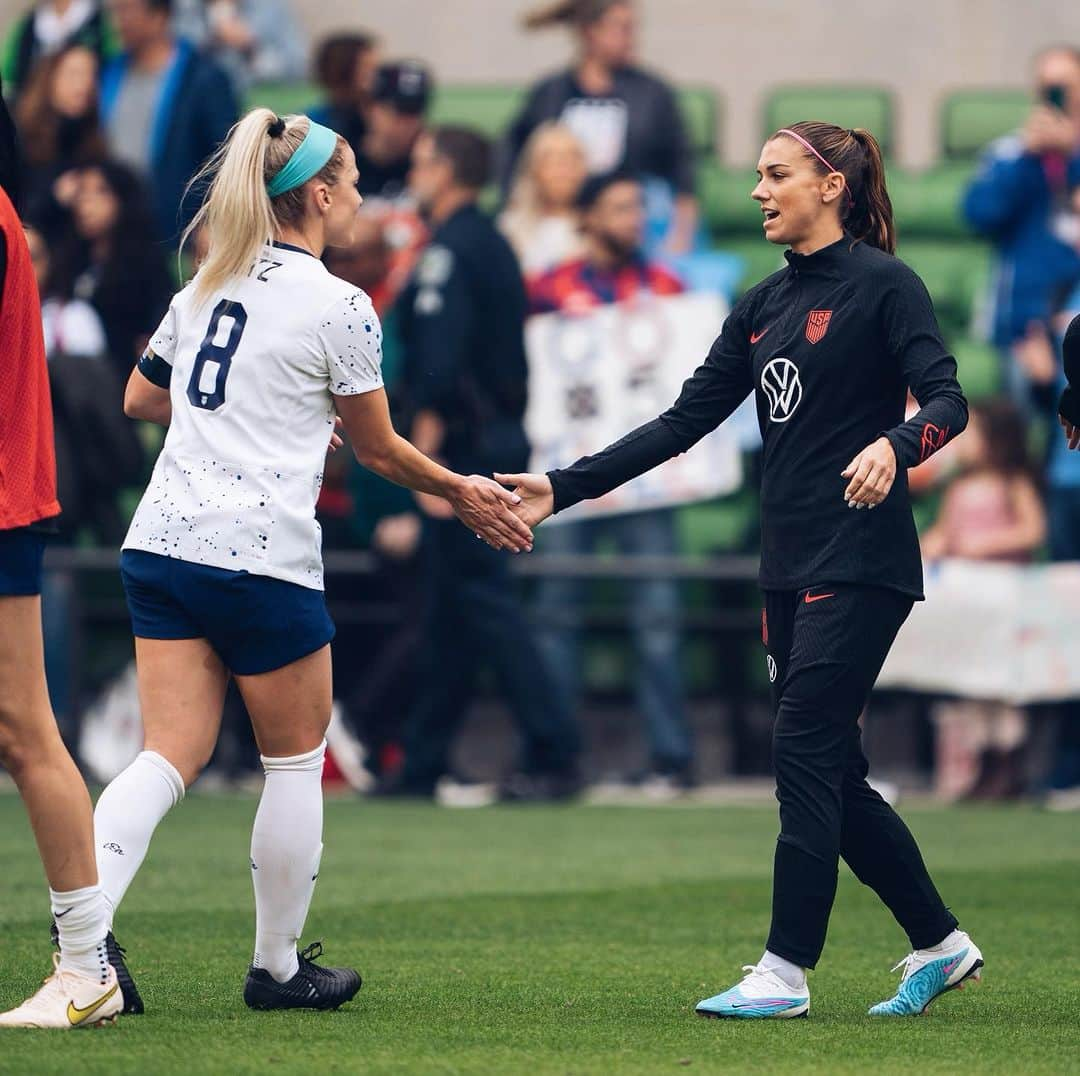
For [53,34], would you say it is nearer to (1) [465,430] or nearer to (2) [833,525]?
(1) [465,430]

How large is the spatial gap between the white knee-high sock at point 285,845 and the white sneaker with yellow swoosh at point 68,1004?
405mm

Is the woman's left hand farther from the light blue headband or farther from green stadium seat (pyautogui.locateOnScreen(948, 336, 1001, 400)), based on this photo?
green stadium seat (pyautogui.locateOnScreen(948, 336, 1001, 400))

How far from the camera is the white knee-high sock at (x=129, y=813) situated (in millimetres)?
4840

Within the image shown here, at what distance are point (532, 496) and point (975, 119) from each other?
28.2ft

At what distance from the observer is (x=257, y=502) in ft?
15.6

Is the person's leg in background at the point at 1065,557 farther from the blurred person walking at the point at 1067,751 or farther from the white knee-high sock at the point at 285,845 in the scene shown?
the white knee-high sock at the point at 285,845

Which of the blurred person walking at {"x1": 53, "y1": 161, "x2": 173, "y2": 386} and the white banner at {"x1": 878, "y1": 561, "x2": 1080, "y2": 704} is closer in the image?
the white banner at {"x1": 878, "y1": 561, "x2": 1080, "y2": 704}

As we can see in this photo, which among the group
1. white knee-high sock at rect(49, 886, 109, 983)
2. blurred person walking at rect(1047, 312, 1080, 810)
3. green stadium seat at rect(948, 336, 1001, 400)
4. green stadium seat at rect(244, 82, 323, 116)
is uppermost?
green stadium seat at rect(244, 82, 323, 116)

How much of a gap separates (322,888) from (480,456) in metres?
3.12

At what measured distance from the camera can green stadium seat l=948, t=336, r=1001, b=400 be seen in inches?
459

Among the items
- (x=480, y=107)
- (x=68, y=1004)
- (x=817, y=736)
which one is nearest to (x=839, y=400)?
(x=817, y=736)

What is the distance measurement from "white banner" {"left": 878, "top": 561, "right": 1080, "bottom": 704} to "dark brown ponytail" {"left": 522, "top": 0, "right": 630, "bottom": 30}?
3.32 metres

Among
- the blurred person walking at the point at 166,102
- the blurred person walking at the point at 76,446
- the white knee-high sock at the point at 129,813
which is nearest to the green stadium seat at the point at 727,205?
the blurred person walking at the point at 166,102

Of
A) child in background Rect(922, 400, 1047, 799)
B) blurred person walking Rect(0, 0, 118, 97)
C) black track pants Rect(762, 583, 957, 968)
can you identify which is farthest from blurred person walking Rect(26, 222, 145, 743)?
black track pants Rect(762, 583, 957, 968)
